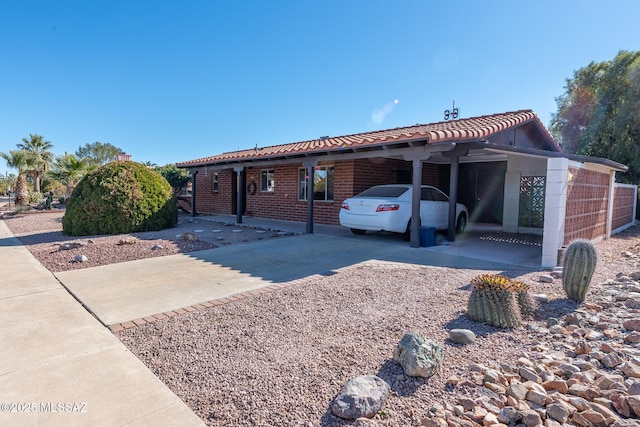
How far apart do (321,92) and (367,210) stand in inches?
373

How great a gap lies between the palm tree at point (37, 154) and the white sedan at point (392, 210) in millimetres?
34162

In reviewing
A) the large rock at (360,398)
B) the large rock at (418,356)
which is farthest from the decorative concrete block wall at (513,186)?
the large rock at (360,398)

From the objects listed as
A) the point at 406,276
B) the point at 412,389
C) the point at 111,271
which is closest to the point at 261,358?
the point at 412,389

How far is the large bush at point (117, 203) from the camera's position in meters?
10.3

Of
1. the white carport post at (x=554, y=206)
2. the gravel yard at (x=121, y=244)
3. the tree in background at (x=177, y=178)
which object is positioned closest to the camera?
the white carport post at (x=554, y=206)

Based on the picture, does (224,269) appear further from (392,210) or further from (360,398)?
(360,398)

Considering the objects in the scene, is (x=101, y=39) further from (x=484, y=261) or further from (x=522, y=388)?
(x=522, y=388)

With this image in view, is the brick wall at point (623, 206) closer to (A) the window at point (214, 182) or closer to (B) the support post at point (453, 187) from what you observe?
(B) the support post at point (453, 187)

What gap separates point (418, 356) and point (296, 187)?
11.1m

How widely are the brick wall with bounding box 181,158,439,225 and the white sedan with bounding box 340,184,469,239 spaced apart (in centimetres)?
196

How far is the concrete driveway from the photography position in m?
4.62

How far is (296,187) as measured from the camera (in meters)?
13.5

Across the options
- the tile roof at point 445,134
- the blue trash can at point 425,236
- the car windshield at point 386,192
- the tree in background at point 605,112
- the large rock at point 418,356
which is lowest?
the large rock at point 418,356

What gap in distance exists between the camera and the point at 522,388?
99.3 inches
